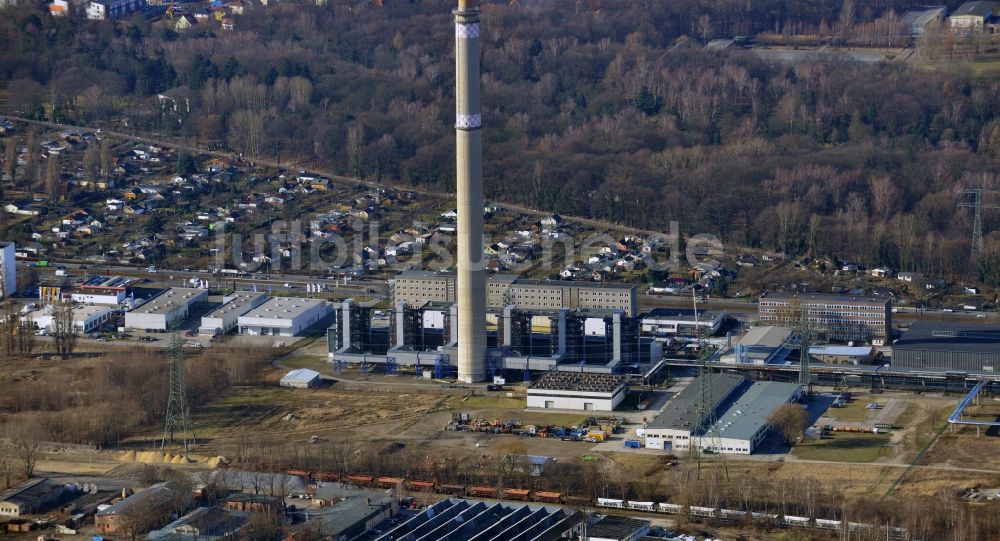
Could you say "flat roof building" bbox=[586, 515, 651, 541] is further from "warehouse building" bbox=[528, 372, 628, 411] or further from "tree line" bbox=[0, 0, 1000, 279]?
"tree line" bbox=[0, 0, 1000, 279]

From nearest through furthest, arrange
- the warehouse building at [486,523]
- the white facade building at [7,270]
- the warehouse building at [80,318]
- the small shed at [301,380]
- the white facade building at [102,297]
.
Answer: the warehouse building at [486,523] → the small shed at [301,380] → the warehouse building at [80,318] → the white facade building at [102,297] → the white facade building at [7,270]

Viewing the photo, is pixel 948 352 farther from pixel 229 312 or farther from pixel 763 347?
pixel 229 312

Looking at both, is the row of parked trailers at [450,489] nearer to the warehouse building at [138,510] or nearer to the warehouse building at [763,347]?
the warehouse building at [138,510]

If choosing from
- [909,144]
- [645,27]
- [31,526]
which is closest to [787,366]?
[31,526]

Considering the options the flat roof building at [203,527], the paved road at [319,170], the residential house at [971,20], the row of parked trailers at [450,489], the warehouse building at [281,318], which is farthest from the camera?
the residential house at [971,20]

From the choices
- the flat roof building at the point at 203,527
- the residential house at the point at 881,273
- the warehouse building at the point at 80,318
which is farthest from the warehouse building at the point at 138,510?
the residential house at the point at 881,273

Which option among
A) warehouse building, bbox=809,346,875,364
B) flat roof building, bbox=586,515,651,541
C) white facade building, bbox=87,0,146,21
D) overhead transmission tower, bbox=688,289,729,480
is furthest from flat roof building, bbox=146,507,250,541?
white facade building, bbox=87,0,146,21
